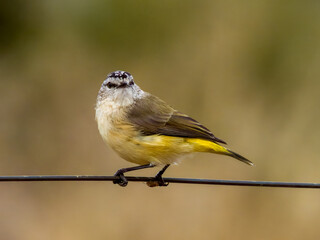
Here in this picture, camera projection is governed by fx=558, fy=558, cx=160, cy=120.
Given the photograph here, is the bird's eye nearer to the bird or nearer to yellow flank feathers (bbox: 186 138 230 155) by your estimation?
the bird

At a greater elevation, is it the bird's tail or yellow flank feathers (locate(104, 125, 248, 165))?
the bird's tail

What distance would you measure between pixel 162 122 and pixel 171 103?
339 centimetres

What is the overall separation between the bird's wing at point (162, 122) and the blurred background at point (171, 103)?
107 inches

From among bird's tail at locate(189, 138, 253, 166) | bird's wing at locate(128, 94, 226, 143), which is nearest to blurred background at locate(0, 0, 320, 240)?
bird's wing at locate(128, 94, 226, 143)

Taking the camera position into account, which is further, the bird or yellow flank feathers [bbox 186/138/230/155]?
yellow flank feathers [bbox 186/138/230/155]

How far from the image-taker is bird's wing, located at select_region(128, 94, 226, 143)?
17.3 feet

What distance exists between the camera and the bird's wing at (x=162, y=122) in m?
5.26

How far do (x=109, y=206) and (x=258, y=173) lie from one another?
7.29 ft

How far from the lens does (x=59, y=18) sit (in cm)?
963

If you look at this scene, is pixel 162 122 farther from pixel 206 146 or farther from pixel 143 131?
pixel 206 146

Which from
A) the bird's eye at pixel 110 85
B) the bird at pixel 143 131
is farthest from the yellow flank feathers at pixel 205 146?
the bird's eye at pixel 110 85

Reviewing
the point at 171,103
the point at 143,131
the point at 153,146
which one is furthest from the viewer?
the point at 171,103

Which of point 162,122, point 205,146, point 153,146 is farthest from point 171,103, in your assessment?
point 153,146

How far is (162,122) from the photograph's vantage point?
543cm
